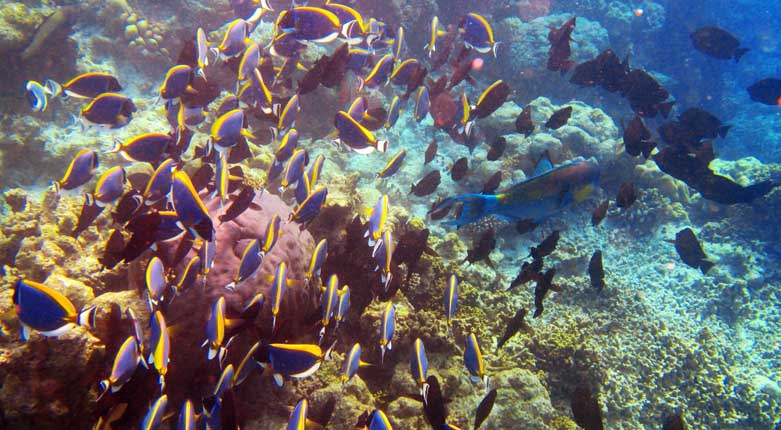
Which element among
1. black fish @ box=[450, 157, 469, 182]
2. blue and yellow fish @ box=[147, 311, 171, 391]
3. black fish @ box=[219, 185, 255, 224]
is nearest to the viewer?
blue and yellow fish @ box=[147, 311, 171, 391]

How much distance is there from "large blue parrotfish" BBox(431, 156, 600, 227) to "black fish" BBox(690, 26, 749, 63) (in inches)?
271

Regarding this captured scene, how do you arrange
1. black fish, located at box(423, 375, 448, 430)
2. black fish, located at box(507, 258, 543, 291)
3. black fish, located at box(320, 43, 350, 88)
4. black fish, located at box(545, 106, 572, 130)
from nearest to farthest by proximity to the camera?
1. black fish, located at box(423, 375, 448, 430)
2. black fish, located at box(320, 43, 350, 88)
3. black fish, located at box(507, 258, 543, 291)
4. black fish, located at box(545, 106, 572, 130)

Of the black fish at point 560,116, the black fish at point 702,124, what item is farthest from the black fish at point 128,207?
the black fish at point 702,124

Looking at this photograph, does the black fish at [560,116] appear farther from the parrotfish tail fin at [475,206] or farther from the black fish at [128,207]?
the black fish at [128,207]

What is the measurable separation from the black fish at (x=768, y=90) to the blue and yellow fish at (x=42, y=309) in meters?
10.3

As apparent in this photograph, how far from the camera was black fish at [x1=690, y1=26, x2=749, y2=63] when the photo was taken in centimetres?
730

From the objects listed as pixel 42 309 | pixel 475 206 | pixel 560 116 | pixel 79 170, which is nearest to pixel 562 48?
pixel 560 116

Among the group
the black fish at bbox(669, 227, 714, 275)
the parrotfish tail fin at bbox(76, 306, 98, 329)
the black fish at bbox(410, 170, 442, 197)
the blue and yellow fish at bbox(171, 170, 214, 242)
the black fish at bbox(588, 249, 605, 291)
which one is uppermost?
the blue and yellow fish at bbox(171, 170, 214, 242)

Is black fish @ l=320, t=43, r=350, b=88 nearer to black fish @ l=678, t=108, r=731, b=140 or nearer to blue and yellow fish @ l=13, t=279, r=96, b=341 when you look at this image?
blue and yellow fish @ l=13, t=279, r=96, b=341

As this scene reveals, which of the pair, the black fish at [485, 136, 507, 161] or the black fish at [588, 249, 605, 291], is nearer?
the black fish at [588, 249, 605, 291]

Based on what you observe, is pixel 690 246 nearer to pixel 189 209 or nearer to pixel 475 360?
pixel 475 360

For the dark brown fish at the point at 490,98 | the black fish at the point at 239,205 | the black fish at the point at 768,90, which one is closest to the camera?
the black fish at the point at 239,205

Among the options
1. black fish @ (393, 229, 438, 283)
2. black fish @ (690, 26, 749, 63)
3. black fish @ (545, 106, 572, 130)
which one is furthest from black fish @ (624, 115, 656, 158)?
black fish @ (690, 26, 749, 63)

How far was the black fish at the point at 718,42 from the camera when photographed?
730 cm
